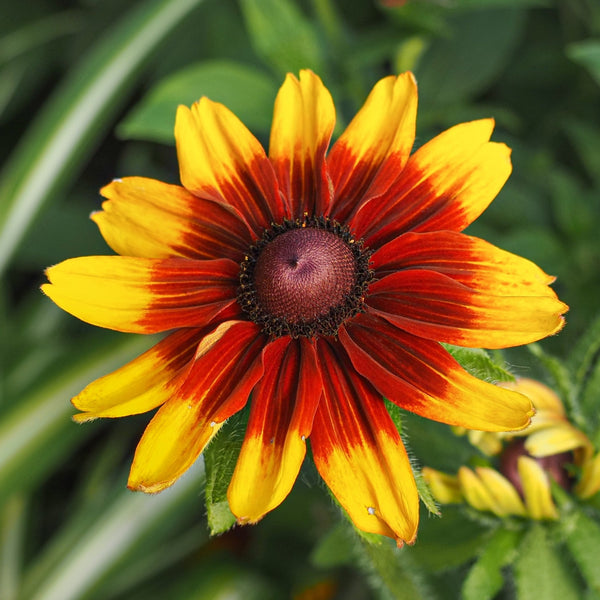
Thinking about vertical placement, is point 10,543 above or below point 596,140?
below

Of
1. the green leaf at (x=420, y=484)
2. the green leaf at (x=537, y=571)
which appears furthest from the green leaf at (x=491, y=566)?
the green leaf at (x=420, y=484)

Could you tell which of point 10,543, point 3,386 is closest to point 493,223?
point 3,386

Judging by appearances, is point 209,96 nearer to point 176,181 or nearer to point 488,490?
Answer: point 176,181

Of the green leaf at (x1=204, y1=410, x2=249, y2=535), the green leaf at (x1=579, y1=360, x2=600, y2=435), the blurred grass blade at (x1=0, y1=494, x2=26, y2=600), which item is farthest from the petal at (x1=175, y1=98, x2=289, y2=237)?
the blurred grass blade at (x1=0, y1=494, x2=26, y2=600)

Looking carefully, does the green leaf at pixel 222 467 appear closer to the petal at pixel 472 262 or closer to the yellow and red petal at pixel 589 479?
the petal at pixel 472 262

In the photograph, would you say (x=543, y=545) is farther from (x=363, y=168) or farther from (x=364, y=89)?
(x=364, y=89)

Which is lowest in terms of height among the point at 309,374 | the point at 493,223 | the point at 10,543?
the point at 10,543

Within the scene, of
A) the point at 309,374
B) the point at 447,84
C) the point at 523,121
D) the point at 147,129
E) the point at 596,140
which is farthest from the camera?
the point at 523,121

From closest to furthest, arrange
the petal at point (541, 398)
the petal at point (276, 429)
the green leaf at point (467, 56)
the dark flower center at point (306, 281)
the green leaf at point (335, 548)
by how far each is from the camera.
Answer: the petal at point (276, 429) < the dark flower center at point (306, 281) < the petal at point (541, 398) < the green leaf at point (335, 548) < the green leaf at point (467, 56)
